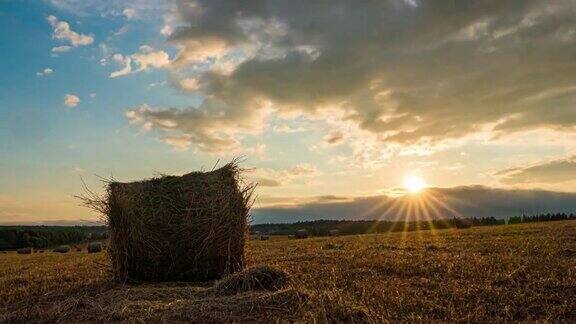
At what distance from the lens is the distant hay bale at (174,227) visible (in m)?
10.9

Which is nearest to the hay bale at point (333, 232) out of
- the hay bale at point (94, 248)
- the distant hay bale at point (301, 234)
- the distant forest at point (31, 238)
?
the distant hay bale at point (301, 234)

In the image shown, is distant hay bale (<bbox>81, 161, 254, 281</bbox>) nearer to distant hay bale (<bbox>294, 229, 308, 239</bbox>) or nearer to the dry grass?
the dry grass

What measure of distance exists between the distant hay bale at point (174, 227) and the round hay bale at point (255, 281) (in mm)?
2942

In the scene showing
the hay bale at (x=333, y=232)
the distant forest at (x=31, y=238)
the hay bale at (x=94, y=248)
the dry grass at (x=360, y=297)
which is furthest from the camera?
the distant forest at (x=31, y=238)

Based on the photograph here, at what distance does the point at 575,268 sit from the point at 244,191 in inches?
245

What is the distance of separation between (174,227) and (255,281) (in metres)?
3.60

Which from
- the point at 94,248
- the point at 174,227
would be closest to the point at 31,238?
the point at 94,248

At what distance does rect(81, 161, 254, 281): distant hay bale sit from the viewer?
429 inches

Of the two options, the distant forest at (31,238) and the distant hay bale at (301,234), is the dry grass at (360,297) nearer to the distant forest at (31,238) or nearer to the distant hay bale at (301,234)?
the distant hay bale at (301,234)

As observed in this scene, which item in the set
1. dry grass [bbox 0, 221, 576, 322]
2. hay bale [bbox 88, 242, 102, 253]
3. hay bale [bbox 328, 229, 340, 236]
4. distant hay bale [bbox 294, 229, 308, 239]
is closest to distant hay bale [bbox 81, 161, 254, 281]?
dry grass [bbox 0, 221, 576, 322]

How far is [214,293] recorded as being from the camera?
7.82 meters

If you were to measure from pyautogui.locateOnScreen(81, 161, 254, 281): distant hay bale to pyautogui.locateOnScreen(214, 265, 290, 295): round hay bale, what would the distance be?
2.94m

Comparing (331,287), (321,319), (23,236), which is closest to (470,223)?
(331,287)

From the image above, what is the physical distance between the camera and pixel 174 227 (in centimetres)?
1092
